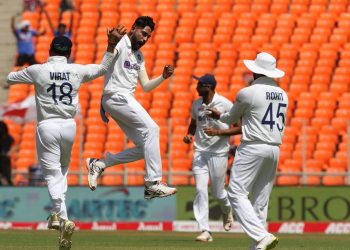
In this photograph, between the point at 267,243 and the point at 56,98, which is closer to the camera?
the point at 267,243

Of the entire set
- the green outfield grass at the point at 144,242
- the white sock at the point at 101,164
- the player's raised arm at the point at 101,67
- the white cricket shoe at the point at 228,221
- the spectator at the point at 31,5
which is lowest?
the green outfield grass at the point at 144,242

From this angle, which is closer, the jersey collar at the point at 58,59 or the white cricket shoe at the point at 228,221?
the jersey collar at the point at 58,59

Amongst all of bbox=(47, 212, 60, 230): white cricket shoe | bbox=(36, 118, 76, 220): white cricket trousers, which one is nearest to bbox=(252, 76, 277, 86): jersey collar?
bbox=(36, 118, 76, 220): white cricket trousers

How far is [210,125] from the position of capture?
19.9 m

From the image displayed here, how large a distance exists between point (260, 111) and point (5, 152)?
12.8m

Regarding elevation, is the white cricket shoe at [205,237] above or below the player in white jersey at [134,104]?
below

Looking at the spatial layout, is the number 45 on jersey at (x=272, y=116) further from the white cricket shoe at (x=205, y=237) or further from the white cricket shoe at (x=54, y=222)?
the white cricket shoe at (x=205, y=237)

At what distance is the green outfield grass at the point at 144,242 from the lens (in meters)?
17.2

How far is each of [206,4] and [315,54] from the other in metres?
4.31

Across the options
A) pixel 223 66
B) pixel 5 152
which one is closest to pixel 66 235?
pixel 5 152

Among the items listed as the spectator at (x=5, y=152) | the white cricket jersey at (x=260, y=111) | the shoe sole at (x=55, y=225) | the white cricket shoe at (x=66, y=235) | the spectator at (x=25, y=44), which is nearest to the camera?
the white cricket shoe at (x=66, y=235)

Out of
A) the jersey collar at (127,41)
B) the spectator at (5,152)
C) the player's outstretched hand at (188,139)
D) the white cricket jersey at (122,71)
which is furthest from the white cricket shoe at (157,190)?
the spectator at (5,152)

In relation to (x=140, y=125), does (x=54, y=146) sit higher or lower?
lower

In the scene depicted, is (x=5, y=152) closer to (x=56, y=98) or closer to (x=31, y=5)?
(x=31, y=5)
